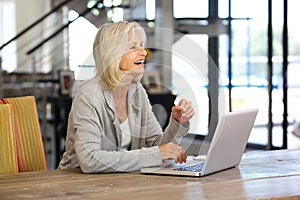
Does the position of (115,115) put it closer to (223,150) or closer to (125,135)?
(125,135)

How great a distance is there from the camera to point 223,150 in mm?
2119

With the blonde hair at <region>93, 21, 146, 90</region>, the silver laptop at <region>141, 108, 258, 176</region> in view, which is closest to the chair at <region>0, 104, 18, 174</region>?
the blonde hair at <region>93, 21, 146, 90</region>

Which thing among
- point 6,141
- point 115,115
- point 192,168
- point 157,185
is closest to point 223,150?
point 192,168

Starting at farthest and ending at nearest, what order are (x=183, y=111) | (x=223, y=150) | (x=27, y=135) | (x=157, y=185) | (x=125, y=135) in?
1. (x=27, y=135)
2. (x=125, y=135)
3. (x=183, y=111)
4. (x=223, y=150)
5. (x=157, y=185)

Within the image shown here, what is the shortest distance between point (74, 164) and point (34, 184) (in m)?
0.38

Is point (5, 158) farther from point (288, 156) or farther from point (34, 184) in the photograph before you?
point (288, 156)

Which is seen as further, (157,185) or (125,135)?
(125,135)

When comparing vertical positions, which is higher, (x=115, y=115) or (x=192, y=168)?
(x=115, y=115)

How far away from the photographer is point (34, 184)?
78.0 inches

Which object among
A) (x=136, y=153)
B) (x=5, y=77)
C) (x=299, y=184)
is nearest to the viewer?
(x=299, y=184)

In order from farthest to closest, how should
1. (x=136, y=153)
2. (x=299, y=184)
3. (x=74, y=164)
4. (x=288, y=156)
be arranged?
(x=288, y=156)
(x=74, y=164)
(x=136, y=153)
(x=299, y=184)

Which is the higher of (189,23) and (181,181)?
(189,23)

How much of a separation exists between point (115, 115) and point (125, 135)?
0.09 m

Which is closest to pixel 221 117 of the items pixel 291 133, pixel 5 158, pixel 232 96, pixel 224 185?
pixel 224 185
